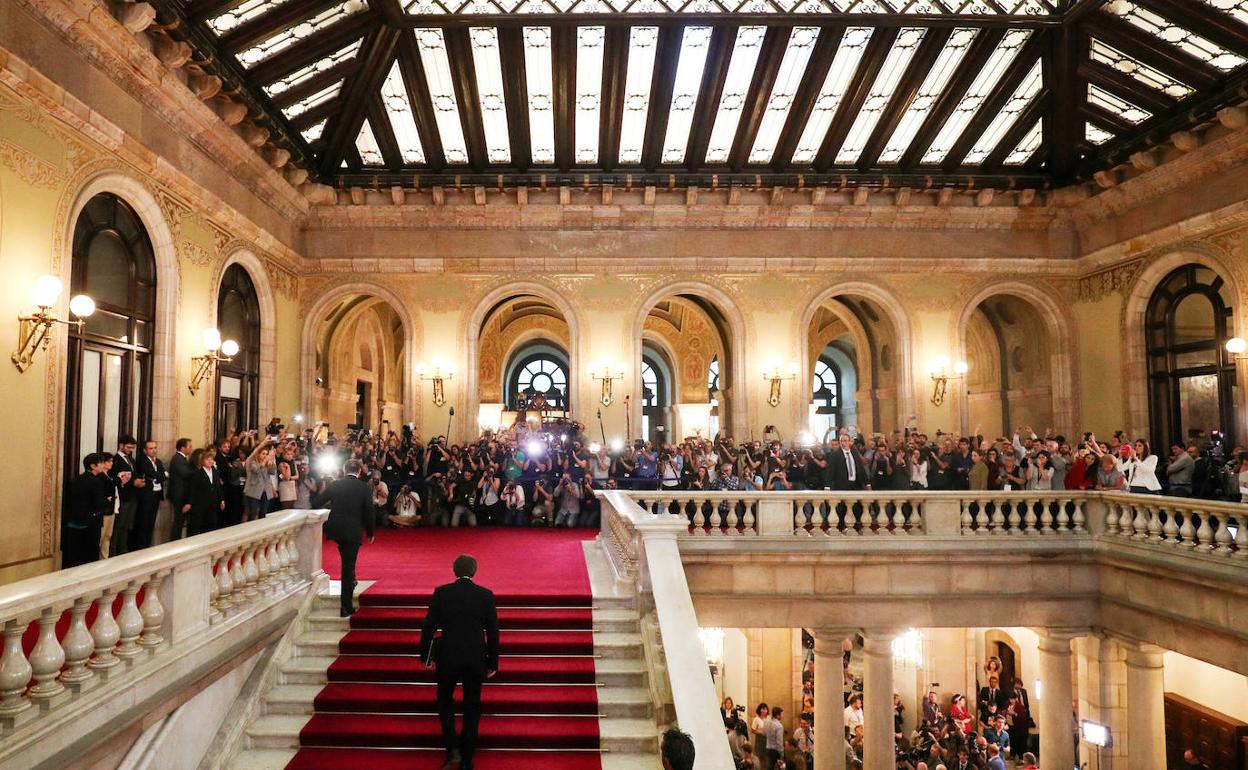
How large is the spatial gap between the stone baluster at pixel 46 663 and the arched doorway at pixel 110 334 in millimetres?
5568

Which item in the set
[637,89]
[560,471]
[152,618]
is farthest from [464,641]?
[637,89]

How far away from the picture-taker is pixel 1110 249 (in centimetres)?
1592

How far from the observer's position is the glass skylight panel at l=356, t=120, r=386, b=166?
15.1 m

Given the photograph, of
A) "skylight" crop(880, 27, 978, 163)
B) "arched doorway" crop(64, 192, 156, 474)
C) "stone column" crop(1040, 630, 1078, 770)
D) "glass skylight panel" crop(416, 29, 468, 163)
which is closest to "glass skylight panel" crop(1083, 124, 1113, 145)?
"skylight" crop(880, 27, 978, 163)

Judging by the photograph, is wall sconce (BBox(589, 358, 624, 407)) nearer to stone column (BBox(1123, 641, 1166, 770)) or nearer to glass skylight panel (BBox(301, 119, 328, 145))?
glass skylight panel (BBox(301, 119, 328, 145))

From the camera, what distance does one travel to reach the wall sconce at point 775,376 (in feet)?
54.4

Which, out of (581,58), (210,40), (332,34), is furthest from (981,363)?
(210,40)

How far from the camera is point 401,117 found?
48.8ft

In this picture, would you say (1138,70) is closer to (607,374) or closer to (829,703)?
(607,374)

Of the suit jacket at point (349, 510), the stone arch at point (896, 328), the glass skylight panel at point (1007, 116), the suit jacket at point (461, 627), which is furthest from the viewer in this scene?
the stone arch at point (896, 328)

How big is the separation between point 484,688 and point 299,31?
403 inches

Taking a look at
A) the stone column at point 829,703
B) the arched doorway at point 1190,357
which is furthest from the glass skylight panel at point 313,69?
the arched doorway at point 1190,357

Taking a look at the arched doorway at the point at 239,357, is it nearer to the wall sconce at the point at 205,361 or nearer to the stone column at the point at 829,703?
the wall sconce at the point at 205,361

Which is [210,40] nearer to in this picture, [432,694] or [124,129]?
[124,129]
